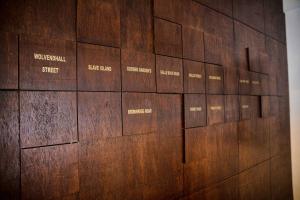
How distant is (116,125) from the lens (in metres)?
1.35

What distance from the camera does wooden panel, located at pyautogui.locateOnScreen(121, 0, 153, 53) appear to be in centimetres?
143

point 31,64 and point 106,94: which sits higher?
point 31,64

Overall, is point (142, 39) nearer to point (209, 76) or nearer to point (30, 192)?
point (209, 76)

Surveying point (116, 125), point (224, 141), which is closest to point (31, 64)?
point (116, 125)

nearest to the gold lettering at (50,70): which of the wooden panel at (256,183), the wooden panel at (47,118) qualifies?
the wooden panel at (47,118)

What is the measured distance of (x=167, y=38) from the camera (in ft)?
5.41

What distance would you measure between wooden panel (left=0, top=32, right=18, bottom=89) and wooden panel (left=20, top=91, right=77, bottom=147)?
7 cm

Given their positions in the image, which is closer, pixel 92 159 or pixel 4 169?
pixel 4 169

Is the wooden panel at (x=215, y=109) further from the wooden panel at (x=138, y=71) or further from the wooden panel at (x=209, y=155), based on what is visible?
the wooden panel at (x=138, y=71)

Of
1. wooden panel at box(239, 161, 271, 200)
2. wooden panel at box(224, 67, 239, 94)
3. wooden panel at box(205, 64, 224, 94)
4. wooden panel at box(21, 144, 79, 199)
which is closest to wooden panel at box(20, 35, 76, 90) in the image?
wooden panel at box(21, 144, 79, 199)

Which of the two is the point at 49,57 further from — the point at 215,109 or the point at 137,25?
the point at 215,109

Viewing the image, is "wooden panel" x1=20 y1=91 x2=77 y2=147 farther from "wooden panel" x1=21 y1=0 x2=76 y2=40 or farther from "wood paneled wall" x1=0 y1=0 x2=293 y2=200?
"wooden panel" x1=21 y1=0 x2=76 y2=40

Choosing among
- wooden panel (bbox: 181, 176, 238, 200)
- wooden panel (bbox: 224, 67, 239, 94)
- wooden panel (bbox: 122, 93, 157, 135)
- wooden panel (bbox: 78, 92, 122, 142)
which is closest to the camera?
wooden panel (bbox: 78, 92, 122, 142)

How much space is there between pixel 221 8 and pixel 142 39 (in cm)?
111
